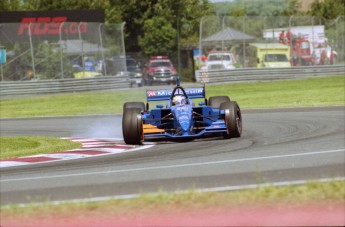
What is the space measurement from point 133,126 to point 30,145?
8.06ft

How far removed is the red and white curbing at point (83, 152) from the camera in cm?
1246

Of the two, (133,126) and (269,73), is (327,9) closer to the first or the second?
(269,73)

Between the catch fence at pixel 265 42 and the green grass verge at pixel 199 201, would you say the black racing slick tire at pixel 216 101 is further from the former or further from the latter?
the catch fence at pixel 265 42

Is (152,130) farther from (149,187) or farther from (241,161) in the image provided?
(149,187)

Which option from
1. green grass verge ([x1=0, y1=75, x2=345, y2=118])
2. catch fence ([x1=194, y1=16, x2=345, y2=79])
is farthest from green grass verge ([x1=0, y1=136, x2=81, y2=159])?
catch fence ([x1=194, y1=16, x2=345, y2=79])

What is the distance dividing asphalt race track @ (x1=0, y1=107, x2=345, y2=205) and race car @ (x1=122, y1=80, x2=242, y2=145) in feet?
0.77

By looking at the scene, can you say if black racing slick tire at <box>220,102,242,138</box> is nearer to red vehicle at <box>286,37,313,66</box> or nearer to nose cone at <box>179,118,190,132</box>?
nose cone at <box>179,118,190,132</box>

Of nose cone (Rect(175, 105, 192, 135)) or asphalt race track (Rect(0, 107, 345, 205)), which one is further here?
nose cone (Rect(175, 105, 192, 135))

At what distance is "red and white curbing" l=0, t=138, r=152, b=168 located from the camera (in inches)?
491

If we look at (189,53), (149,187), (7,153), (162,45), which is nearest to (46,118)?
(7,153)

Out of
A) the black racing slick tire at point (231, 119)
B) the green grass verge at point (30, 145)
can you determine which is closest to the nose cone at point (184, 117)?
the black racing slick tire at point (231, 119)

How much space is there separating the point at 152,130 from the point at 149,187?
5.97m

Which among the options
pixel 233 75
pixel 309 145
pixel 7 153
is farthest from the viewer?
pixel 233 75

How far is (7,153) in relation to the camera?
45.6 ft
